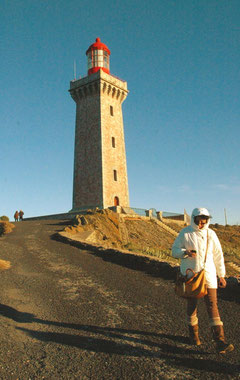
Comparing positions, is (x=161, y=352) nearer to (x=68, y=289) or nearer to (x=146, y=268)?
(x=68, y=289)

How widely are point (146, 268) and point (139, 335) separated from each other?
4.65m

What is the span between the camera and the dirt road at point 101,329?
3.32 meters

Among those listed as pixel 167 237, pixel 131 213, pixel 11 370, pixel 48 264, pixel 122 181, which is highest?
pixel 122 181

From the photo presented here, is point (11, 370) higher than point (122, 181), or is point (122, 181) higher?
point (122, 181)

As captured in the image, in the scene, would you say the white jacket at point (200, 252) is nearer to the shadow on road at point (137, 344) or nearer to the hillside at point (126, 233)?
the shadow on road at point (137, 344)

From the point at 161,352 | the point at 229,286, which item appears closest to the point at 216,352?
the point at 161,352

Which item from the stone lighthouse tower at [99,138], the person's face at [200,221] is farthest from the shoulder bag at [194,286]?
the stone lighthouse tower at [99,138]

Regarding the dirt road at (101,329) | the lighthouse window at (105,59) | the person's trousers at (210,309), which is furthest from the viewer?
the lighthouse window at (105,59)

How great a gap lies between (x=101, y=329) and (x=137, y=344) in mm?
716

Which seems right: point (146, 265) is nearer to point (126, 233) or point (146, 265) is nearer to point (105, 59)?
point (126, 233)

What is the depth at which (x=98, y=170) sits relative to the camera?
32.8 metres

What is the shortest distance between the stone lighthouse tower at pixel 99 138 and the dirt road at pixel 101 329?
80.8 ft

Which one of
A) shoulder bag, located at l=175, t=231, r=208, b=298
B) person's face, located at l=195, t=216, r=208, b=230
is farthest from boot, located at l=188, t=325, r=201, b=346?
person's face, located at l=195, t=216, r=208, b=230

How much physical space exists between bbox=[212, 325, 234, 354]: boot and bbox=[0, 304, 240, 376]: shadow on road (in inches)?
5.6
